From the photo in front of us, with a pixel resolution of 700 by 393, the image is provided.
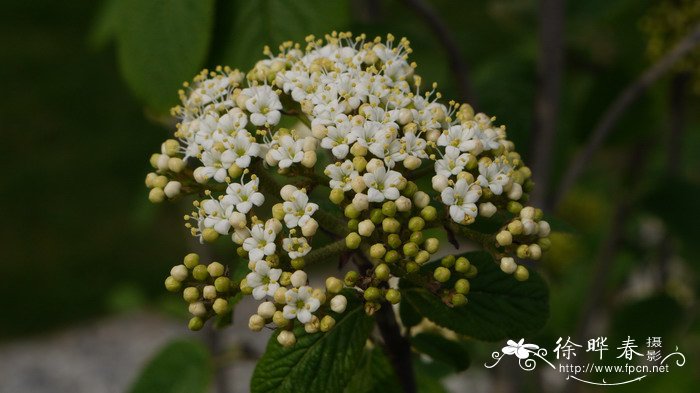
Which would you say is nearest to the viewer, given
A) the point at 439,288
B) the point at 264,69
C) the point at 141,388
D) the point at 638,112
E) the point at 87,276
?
the point at 439,288

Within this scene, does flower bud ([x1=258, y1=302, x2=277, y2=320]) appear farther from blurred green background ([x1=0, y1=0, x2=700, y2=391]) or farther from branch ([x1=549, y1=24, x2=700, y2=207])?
branch ([x1=549, y1=24, x2=700, y2=207])

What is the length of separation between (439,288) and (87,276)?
5732 millimetres

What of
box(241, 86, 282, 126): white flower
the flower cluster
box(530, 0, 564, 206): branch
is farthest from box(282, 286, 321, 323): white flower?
box(530, 0, 564, 206): branch

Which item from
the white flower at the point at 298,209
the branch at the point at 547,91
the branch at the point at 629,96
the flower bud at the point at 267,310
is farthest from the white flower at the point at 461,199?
the branch at the point at 629,96

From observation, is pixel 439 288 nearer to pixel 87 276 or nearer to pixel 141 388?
pixel 141 388

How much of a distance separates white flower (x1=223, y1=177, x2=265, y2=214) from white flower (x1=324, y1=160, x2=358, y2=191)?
12 cm

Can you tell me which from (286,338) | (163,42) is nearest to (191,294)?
(286,338)

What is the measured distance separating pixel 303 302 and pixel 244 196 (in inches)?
8.4

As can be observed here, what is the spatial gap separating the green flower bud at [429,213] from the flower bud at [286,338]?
0.28 meters

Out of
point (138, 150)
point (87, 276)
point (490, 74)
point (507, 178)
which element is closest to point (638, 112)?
point (490, 74)

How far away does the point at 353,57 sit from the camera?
1.38 metres

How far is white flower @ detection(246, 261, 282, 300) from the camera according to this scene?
1139mm

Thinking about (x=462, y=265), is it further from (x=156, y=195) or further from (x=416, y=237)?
(x=156, y=195)

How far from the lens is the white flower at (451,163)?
1218 mm
